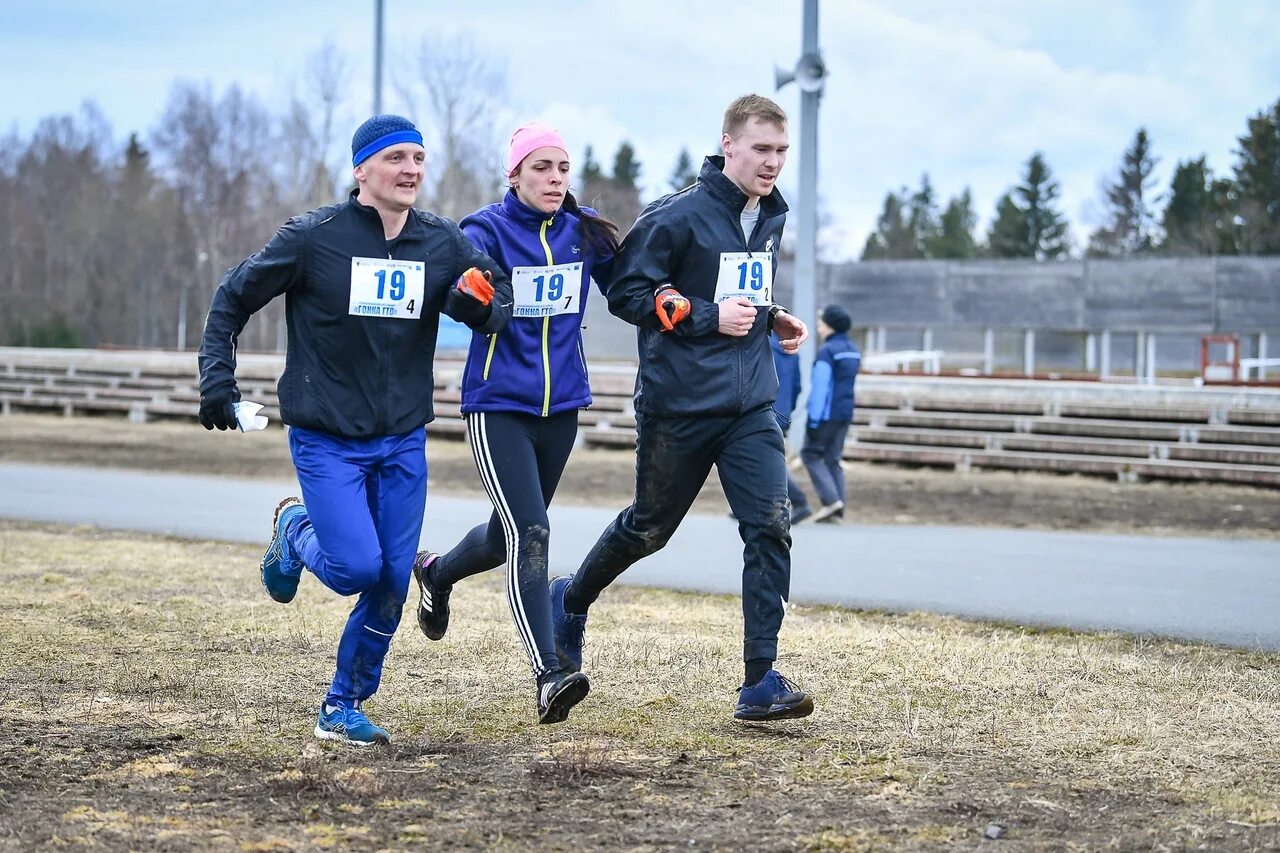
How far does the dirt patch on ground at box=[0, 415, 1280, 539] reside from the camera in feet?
47.1

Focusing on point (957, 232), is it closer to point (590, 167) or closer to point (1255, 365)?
point (590, 167)

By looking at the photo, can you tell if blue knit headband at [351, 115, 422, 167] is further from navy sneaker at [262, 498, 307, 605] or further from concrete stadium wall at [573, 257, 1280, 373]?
concrete stadium wall at [573, 257, 1280, 373]

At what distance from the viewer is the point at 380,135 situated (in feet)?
17.4

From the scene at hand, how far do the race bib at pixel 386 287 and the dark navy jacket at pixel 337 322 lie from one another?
0.06ft

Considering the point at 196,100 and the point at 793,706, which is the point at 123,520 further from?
the point at 196,100

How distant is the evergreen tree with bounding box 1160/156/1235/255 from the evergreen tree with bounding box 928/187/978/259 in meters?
16.8

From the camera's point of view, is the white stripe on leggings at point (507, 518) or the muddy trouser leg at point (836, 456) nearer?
the white stripe on leggings at point (507, 518)

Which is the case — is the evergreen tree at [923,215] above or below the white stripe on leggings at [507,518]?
above

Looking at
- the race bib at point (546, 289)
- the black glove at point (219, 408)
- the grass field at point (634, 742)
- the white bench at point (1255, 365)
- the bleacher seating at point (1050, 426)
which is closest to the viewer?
the grass field at point (634, 742)

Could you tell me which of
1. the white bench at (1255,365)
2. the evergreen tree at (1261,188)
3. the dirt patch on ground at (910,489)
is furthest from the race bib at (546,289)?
the evergreen tree at (1261,188)

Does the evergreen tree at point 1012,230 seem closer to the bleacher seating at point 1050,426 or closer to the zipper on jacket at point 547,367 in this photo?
the bleacher seating at point 1050,426

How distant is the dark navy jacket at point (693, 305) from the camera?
18.7 feet

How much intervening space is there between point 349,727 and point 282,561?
2.63ft

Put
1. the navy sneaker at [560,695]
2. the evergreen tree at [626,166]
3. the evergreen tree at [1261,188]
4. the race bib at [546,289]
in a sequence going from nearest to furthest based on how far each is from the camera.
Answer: the navy sneaker at [560,695]
the race bib at [546,289]
the evergreen tree at [1261,188]
the evergreen tree at [626,166]
